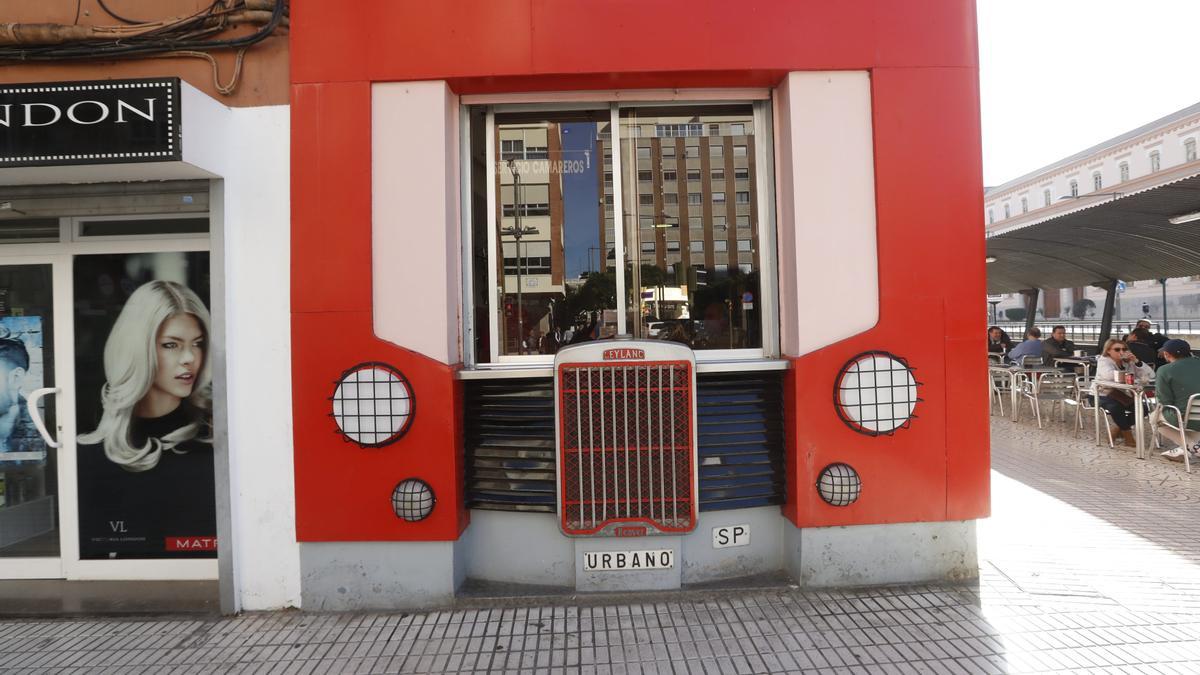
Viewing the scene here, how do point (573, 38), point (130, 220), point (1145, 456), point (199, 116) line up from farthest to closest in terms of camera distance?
point (1145, 456) < point (130, 220) < point (573, 38) < point (199, 116)

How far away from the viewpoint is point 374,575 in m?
4.00

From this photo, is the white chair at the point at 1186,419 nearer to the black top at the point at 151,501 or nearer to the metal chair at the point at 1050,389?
the metal chair at the point at 1050,389

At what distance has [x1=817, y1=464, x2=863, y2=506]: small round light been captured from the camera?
404cm

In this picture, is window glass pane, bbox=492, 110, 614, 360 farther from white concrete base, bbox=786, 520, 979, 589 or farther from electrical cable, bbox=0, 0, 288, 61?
white concrete base, bbox=786, 520, 979, 589

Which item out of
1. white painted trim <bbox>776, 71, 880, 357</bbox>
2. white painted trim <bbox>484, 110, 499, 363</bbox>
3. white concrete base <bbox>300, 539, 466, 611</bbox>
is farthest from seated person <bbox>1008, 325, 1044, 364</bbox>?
white concrete base <bbox>300, 539, 466, 611</bbox>

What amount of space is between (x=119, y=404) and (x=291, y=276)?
167 cm

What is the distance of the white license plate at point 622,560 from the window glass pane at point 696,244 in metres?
1.41

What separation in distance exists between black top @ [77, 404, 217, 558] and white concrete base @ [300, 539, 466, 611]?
3.00 ft

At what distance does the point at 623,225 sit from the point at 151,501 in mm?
3657

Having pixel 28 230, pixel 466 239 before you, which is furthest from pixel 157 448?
pixel 466 239

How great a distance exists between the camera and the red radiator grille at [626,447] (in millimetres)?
4012

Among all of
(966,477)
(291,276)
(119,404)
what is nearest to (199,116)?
(291,276)

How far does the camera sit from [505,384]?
4180mm

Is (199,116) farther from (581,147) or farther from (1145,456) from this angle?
(1145,456)
